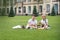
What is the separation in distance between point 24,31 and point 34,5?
7.0 inches

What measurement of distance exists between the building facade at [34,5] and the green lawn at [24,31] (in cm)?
4

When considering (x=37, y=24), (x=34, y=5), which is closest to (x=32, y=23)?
(x=37, y=24)

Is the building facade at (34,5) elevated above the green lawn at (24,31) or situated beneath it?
elevated above

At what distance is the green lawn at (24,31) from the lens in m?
2.20

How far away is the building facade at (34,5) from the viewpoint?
2287mm

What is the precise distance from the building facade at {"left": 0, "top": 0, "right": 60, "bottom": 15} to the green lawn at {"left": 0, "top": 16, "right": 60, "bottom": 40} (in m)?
0.04

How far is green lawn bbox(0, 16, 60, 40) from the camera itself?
7.20 feet

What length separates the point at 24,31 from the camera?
2.37 metres

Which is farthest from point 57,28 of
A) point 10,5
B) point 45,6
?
point 10,5

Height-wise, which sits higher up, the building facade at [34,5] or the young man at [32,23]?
the building facade at [34,5]

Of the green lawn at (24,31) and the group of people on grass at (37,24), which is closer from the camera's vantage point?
the green lawn at (24,31)

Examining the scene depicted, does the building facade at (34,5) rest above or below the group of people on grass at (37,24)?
above

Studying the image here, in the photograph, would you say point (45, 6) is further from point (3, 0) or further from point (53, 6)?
point (3, 0)

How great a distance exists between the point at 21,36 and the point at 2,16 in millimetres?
187
